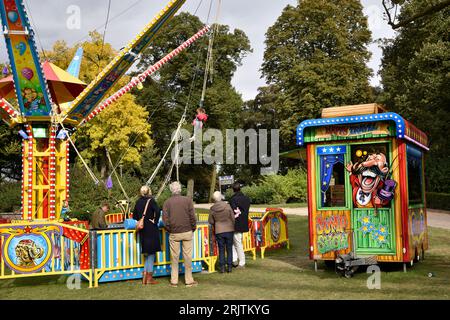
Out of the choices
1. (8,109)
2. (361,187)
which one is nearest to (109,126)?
(8,109)

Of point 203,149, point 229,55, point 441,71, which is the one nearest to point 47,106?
point 441,71

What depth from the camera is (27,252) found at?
894cm

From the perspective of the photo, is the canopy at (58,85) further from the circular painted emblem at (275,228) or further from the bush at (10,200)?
the bush at (10,200)

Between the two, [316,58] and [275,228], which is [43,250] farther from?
[316,58]

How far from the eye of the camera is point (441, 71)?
98.7ft

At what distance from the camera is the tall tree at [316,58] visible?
37375 millimetres

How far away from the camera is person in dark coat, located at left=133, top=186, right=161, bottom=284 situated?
9.24 meters

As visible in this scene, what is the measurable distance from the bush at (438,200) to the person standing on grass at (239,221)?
20.1m

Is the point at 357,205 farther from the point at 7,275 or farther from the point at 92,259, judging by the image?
the point at 7,275

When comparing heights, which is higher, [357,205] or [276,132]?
[276,132]

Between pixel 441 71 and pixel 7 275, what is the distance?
92.9 feet

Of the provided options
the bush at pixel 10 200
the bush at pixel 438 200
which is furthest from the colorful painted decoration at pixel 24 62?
the bush at pixel 438 200

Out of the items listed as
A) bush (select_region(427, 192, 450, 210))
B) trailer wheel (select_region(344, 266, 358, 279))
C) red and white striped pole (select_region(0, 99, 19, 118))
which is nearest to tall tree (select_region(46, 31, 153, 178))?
red and white striped pole (select_region(0, 99, 19, 118))
